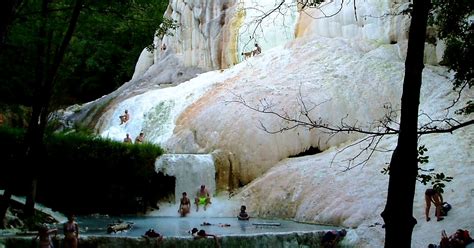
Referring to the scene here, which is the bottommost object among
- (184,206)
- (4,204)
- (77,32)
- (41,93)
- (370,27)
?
(184,206)

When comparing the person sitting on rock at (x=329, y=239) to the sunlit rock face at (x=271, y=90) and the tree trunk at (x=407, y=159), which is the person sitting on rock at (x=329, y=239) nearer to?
the sunlit rock face at (x=271, y=90)

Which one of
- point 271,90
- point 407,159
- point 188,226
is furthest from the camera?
point 271,90

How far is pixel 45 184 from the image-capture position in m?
19.5

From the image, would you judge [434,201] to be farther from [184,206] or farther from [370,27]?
[370,27]

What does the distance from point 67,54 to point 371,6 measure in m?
12.7

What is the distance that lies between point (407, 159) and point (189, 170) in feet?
53.1

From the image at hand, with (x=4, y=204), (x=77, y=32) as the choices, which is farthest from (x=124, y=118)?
(x=4, y=204)

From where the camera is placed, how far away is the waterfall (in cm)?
2044

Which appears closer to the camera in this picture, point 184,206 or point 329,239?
point 329,239

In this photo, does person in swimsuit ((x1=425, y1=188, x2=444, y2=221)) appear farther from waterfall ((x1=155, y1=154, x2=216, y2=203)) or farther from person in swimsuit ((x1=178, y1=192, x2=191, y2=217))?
waterfall ((x1=155, y1=154, x2=216, y2=203))

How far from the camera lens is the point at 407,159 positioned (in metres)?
4.61

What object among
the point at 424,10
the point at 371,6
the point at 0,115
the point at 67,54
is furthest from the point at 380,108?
the point at 424,10

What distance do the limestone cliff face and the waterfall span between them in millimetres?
8406

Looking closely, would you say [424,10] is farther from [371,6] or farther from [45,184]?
[371,6]
